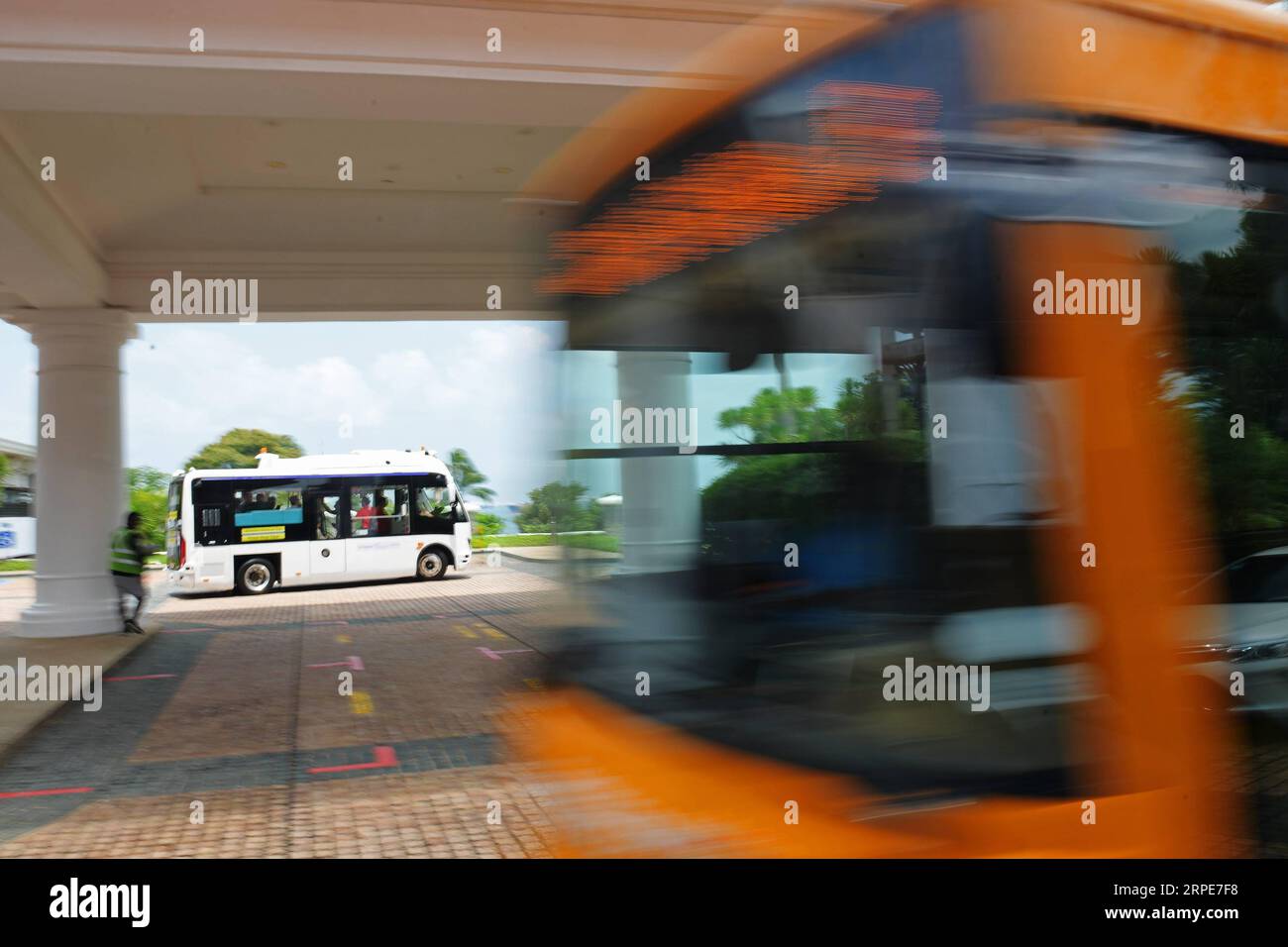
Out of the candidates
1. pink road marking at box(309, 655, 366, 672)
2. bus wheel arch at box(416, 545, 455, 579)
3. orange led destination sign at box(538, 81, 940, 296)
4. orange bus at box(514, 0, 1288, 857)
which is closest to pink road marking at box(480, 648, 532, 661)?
pink road marking at box(309, 655, 366, 672)

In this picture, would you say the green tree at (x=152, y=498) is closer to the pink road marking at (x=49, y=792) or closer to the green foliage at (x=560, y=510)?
the pink road marking at (x=49, y=792)

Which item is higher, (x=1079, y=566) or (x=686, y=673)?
(x=1079, y=566)

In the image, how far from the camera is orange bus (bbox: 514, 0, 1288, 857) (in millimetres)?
2320

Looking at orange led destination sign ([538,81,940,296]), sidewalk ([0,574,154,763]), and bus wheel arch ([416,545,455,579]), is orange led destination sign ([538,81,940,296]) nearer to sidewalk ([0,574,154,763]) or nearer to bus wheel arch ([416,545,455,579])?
sidewalk ([0,574,154,763])

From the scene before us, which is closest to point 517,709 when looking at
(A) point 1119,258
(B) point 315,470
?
(A) point 1119,258

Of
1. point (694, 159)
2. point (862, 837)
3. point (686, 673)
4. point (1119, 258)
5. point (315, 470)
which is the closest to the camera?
point (862, 837)

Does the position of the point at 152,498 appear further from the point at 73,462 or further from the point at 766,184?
the point at 766,184

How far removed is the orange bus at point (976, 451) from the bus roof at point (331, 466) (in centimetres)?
1901

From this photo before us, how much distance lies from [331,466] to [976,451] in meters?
19.8

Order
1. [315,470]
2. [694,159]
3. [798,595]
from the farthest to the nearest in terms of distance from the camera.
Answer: [315,470]
[694,159]
[798,595]

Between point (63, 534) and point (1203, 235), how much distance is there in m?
13.7

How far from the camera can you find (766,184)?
2748 mm

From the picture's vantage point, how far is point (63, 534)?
42.0ft

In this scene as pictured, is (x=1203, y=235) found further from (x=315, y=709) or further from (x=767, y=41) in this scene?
(x=315, y=709)
